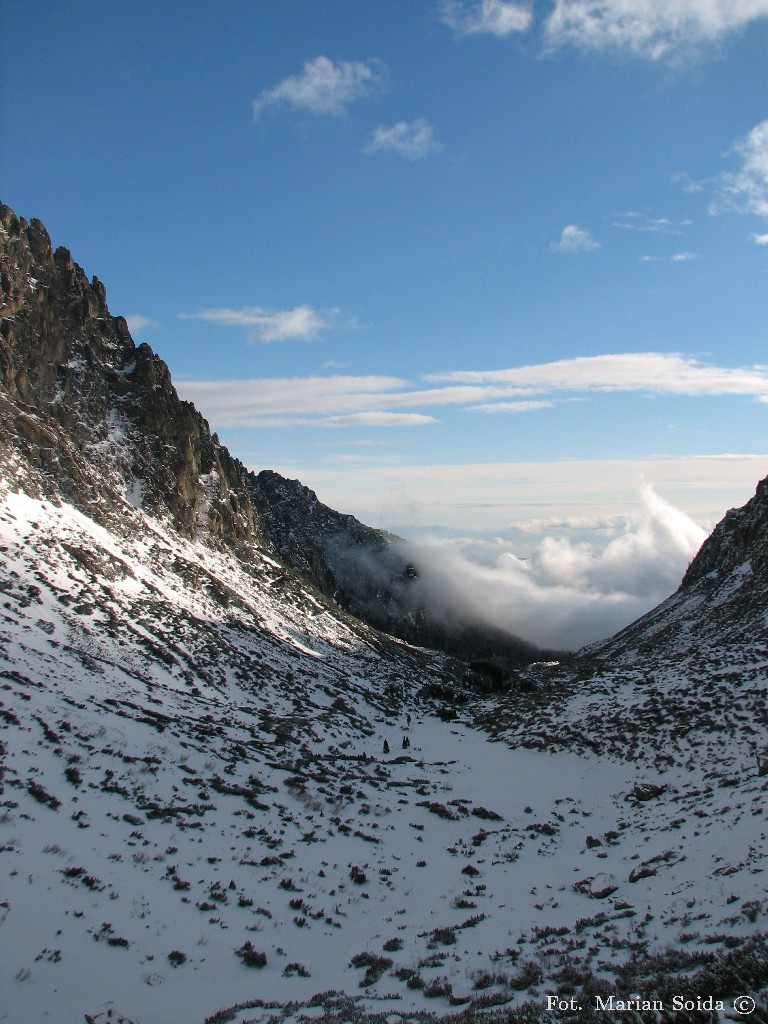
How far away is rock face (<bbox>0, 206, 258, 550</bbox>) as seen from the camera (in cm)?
6494

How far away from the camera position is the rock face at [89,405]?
213ft

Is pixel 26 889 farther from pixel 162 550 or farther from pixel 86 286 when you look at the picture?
pixel 86 286

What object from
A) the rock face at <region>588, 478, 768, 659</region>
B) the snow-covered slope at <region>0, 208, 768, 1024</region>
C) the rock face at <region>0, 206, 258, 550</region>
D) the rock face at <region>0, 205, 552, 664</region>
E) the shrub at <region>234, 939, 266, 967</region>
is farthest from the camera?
the rock face at <region>0, 206, 258, 550</region>

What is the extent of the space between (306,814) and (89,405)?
7336cm

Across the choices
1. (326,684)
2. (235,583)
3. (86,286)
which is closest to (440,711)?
(326,684)

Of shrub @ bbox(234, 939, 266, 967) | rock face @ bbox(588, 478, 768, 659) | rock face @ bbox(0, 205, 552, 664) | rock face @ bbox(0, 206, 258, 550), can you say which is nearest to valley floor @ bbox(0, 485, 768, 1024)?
shrub @ bbox(234, 939, 266, 967)

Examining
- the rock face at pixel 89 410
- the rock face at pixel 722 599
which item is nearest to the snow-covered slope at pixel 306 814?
the rock face at pixel 89 410

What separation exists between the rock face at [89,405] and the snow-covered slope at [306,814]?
0.87 meters

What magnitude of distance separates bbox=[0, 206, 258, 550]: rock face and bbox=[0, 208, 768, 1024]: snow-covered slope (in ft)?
2.84

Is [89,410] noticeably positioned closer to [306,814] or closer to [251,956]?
[306,814]

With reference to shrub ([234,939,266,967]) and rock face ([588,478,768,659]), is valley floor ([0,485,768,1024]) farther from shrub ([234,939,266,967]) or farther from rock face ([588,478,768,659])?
rock face ([588,478,768,659])

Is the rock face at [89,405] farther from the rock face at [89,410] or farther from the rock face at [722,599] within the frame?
the rock face at [722,599]

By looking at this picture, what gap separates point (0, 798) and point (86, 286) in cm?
8903

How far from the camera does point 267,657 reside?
6241 cm
